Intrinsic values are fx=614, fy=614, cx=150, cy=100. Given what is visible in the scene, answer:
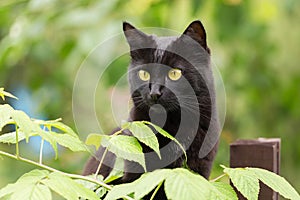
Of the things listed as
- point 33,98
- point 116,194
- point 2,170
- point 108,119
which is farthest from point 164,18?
point 116,194

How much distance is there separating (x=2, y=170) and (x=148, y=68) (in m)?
1.74

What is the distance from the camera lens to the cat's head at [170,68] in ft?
2.89

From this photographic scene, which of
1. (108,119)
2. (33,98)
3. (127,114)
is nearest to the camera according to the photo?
(127,114)

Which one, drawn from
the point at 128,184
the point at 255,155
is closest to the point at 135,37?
the point at 255,155

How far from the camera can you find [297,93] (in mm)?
2555

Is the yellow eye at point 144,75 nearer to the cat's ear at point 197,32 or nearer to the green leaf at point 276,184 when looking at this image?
the cat's ear at point 197,32

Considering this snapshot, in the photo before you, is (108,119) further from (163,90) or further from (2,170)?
(163,90)

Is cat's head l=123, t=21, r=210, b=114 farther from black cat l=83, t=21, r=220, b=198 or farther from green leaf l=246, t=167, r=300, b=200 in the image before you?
green leaf l=246, t=167, r=300, b=200

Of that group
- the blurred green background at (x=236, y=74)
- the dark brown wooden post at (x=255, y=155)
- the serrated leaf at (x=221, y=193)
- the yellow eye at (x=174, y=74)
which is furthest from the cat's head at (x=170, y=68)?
the blurred green background at (x=236, y=74)

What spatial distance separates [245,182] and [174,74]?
272 millimetres

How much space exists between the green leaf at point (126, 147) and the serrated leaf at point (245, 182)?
102 mm

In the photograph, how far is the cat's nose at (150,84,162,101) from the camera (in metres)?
0.86

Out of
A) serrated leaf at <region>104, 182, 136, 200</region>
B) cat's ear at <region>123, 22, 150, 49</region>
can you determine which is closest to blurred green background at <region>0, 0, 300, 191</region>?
cat's ear at <region>123, 22, 150, 49</region>

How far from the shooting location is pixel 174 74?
896 millimetres
